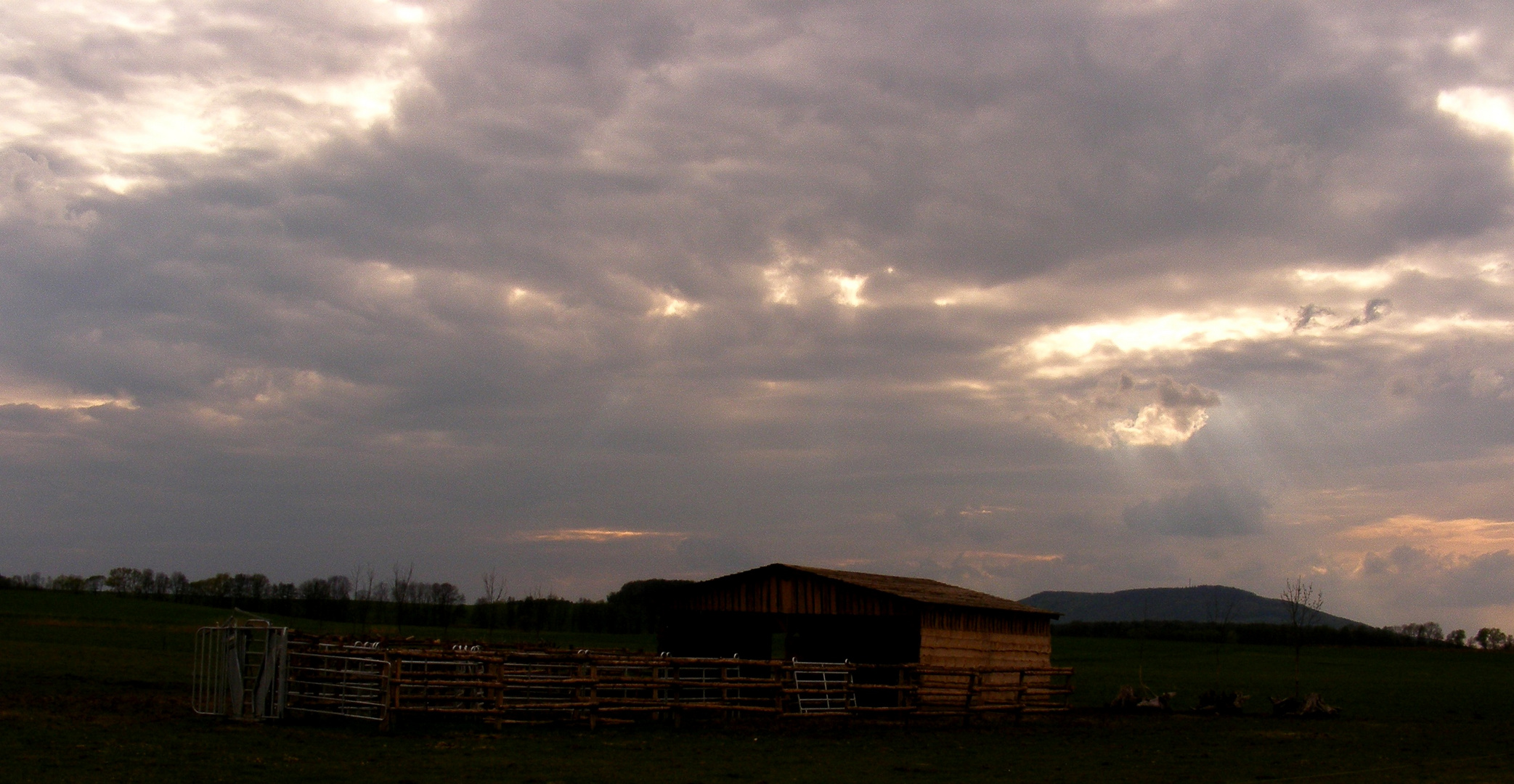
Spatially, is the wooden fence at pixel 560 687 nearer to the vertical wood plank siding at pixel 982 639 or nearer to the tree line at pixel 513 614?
the vertical wood plank siding at pixel 982 639

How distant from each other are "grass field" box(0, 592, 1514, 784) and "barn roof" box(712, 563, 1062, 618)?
345 centimetres

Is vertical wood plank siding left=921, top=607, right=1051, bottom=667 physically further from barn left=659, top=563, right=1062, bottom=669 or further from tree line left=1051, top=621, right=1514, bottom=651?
tree line left=1051, top=621, right=1514, bottom=651

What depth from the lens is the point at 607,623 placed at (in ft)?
290

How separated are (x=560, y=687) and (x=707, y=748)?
17.6ft

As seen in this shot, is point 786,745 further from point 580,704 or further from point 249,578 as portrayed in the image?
point 249,578

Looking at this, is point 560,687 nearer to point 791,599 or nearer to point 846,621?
point 791,599

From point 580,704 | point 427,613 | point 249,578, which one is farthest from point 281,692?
point 249,578

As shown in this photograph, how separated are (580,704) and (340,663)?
5.15 m

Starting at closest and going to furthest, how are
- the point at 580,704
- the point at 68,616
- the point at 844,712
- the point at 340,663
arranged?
the point at 580,704, the point at 340,663, the point at 844,712, the point at 68,616

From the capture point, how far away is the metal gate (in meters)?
19.7

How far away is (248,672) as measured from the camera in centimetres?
2048

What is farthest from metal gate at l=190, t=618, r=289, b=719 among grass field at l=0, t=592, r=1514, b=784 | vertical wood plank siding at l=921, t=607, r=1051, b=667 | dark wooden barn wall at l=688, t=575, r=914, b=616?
vertical wood plank siding at l=921, t=607, r=1051, b=667

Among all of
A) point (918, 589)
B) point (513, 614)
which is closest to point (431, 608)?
point (513, 614)

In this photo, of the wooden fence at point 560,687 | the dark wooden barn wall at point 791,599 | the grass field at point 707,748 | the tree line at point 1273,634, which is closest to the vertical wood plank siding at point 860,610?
the dark wooden barn wall at point 791,599
